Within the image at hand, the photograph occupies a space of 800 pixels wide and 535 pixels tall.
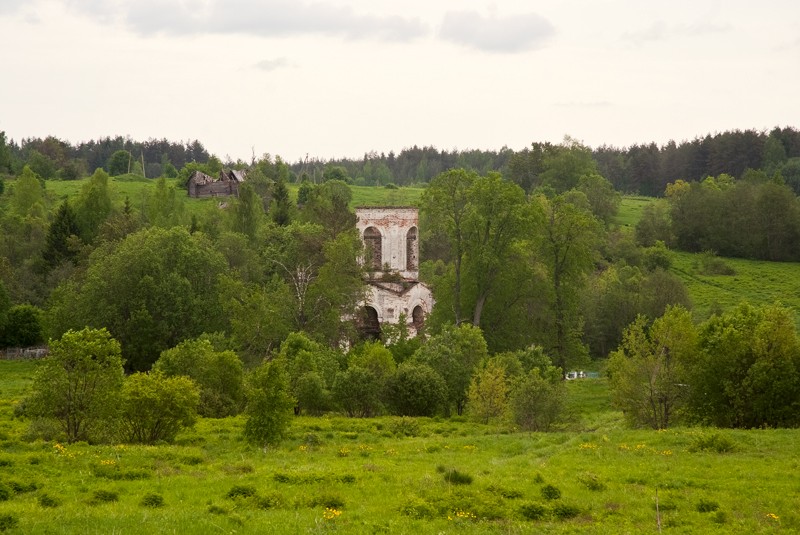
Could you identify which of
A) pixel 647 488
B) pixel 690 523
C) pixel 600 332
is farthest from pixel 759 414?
pixel 600 332

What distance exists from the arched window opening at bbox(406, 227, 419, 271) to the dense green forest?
6.44 ft

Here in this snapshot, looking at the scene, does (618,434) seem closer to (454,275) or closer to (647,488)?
(647,488)

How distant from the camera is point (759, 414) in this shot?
34062 mm

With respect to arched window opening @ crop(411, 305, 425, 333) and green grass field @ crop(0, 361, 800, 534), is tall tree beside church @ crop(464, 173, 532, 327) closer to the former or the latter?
arched window opening @ crop(411, 305, 425, 333)

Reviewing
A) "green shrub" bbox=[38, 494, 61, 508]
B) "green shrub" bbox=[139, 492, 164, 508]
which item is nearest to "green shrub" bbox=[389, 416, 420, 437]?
"green shrub" bbox=[139, 492, 164, 508]

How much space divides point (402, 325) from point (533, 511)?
3227 centimetres

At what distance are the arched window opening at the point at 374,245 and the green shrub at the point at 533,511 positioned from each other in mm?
36680

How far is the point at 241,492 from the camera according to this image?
2125 centimetres

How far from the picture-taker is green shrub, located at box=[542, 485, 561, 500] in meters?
21.5

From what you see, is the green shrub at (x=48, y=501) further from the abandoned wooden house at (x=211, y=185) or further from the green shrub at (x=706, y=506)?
the abandoned wooden house at (x=211, y=185)

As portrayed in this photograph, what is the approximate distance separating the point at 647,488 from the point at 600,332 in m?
46.7

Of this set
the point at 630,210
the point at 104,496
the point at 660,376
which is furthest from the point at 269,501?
the point at 630,210

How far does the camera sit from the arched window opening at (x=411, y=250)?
189ft

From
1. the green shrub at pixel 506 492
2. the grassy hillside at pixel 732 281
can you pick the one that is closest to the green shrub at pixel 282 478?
the green shrub at pixel 506 492
